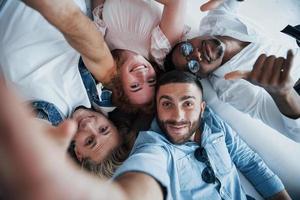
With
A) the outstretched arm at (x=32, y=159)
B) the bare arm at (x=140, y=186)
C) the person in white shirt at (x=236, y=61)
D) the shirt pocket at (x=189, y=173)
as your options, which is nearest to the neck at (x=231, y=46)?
the person in white shirt at (x=236, y=61)

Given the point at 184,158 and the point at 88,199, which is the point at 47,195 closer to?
the point at 88,199

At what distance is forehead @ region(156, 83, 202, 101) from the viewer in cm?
87

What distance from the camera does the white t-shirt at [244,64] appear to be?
0.93 meters

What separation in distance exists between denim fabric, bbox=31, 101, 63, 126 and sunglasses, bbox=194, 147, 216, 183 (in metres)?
0.36

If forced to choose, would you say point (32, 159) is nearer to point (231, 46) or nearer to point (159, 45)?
point (159, 45)

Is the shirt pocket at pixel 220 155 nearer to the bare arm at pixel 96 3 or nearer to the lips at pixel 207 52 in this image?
the lips at pixel 207 52

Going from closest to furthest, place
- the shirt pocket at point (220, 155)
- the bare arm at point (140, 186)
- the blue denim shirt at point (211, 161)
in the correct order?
the bare arm at point (140, 186)
the blue denim shirt at point (211, 161)
the shirt pocket at point (220, 155)

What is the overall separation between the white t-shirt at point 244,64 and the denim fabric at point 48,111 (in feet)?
1.53

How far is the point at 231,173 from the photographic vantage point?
91 centimetres

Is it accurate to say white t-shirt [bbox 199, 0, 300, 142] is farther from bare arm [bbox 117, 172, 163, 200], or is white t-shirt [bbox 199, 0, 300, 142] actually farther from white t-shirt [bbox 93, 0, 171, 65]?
bare arm [bbox 117, 172, 163, 200]

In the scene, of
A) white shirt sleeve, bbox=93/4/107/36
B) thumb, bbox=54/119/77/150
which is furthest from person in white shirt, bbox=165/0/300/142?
thumb, bbox=54/119/77/150

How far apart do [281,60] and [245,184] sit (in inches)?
16.6

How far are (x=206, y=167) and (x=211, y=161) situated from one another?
0.02 metres

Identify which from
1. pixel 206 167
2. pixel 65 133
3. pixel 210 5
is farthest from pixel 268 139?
pixel 65 133
